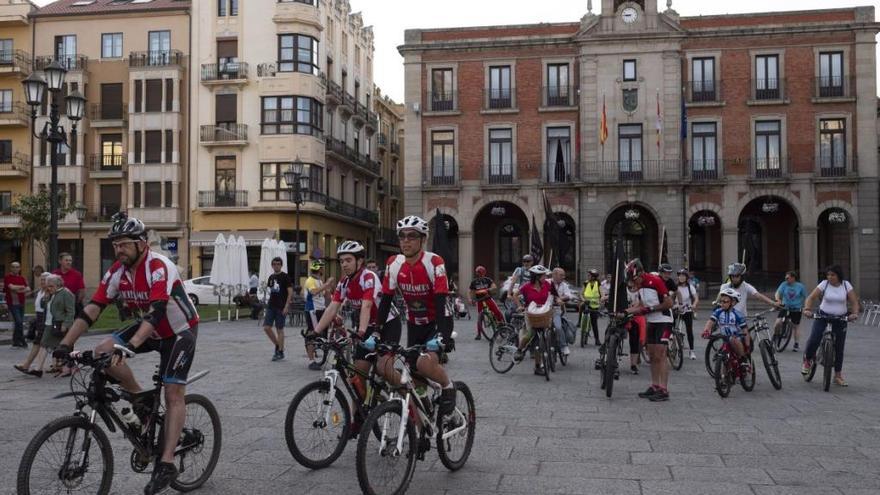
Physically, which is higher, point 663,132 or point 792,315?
point 663,132

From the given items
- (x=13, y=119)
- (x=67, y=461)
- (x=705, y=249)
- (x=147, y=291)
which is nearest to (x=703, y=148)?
(x=705, y=249)

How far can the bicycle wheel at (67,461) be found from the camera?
4484 millimetres

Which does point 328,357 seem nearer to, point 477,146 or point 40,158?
point 477,146

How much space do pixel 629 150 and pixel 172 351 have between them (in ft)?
115

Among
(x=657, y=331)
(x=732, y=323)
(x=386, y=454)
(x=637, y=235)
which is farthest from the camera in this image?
(x=637, y=235)

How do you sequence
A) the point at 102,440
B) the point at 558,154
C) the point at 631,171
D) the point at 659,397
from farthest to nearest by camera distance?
the point at 558,154 < the point at 631,171 < the point at 659,397 < the point at 102,440

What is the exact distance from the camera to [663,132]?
3797 centimetres

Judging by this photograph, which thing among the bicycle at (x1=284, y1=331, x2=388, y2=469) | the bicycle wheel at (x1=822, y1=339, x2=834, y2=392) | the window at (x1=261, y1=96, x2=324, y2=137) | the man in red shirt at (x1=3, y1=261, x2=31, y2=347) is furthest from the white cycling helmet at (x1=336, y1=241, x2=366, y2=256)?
the window at (x1=261, y1=96, x2=324, y2=137)

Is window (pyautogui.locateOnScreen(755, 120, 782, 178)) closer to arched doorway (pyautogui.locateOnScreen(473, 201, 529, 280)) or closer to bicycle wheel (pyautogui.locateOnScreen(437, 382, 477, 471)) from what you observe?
arched doorway (pyautogui.locateOnScreen(473, 201, 529, 280))

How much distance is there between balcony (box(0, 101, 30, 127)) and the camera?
1775 inches

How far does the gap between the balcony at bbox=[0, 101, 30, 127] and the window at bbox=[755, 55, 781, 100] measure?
38.6 metres

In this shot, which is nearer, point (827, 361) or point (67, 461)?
point (67, 461)

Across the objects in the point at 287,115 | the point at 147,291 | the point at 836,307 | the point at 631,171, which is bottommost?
the point at 836,307

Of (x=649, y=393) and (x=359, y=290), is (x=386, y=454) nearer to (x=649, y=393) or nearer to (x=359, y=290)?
(x=359, y=290)
